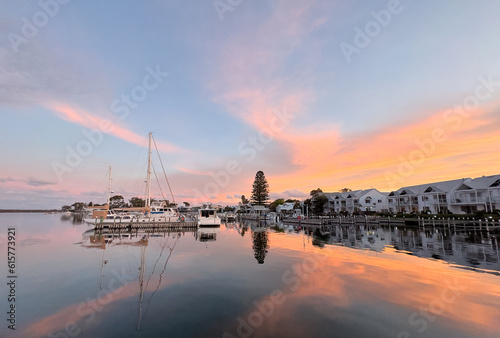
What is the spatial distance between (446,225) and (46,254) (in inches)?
2850

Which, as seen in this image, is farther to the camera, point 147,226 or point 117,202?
point 117,202

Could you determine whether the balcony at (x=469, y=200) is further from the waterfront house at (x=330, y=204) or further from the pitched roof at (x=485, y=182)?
the waterfront house at (x=330, y=204)

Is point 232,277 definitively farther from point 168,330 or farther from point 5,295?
point 5,295

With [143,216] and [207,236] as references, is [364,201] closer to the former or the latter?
[207,236]

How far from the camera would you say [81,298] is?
1130 centimetres

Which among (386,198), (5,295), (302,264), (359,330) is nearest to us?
(359,330)

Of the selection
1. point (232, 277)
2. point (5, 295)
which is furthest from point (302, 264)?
point (5, 295)

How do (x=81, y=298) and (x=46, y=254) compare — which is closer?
(x=81, y=298)

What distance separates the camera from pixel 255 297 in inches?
448

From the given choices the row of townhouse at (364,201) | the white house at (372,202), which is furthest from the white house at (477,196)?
the white house at (372,202)

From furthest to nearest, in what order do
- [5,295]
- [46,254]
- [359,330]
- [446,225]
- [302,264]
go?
[446,225] < [46,254] < [302,264] < [5,295] < [359,330]

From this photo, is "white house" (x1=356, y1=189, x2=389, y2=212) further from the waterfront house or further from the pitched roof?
the pitched roof

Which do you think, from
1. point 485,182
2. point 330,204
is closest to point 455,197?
point 485,182

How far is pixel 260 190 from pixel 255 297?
106539 millimetres
